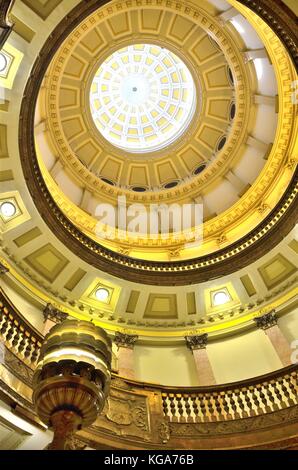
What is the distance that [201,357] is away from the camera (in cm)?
1321

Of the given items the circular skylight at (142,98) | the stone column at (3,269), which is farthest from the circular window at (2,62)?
the circular skylight at (142,98)

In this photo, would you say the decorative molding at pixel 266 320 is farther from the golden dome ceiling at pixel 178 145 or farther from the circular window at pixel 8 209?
the circular window at pixel 8 209

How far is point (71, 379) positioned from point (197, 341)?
10.9 meters

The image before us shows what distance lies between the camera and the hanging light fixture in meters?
3.46

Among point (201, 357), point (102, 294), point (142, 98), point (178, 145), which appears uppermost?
point (142, 98)

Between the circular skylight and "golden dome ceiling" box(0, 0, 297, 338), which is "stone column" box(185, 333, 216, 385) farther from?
the circular skylight

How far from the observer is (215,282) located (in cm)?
1475

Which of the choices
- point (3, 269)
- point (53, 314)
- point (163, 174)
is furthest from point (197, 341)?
point (163, 174)

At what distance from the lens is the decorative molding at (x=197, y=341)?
13.7 metres

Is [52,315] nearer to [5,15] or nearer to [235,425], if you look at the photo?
[235,425]

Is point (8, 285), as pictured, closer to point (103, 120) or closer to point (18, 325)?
point (18, 325)

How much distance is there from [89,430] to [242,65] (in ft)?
50.3

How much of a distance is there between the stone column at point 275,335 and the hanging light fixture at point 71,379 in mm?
9464

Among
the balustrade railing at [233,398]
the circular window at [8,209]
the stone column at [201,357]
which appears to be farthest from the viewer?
the circular window at [8,209]
